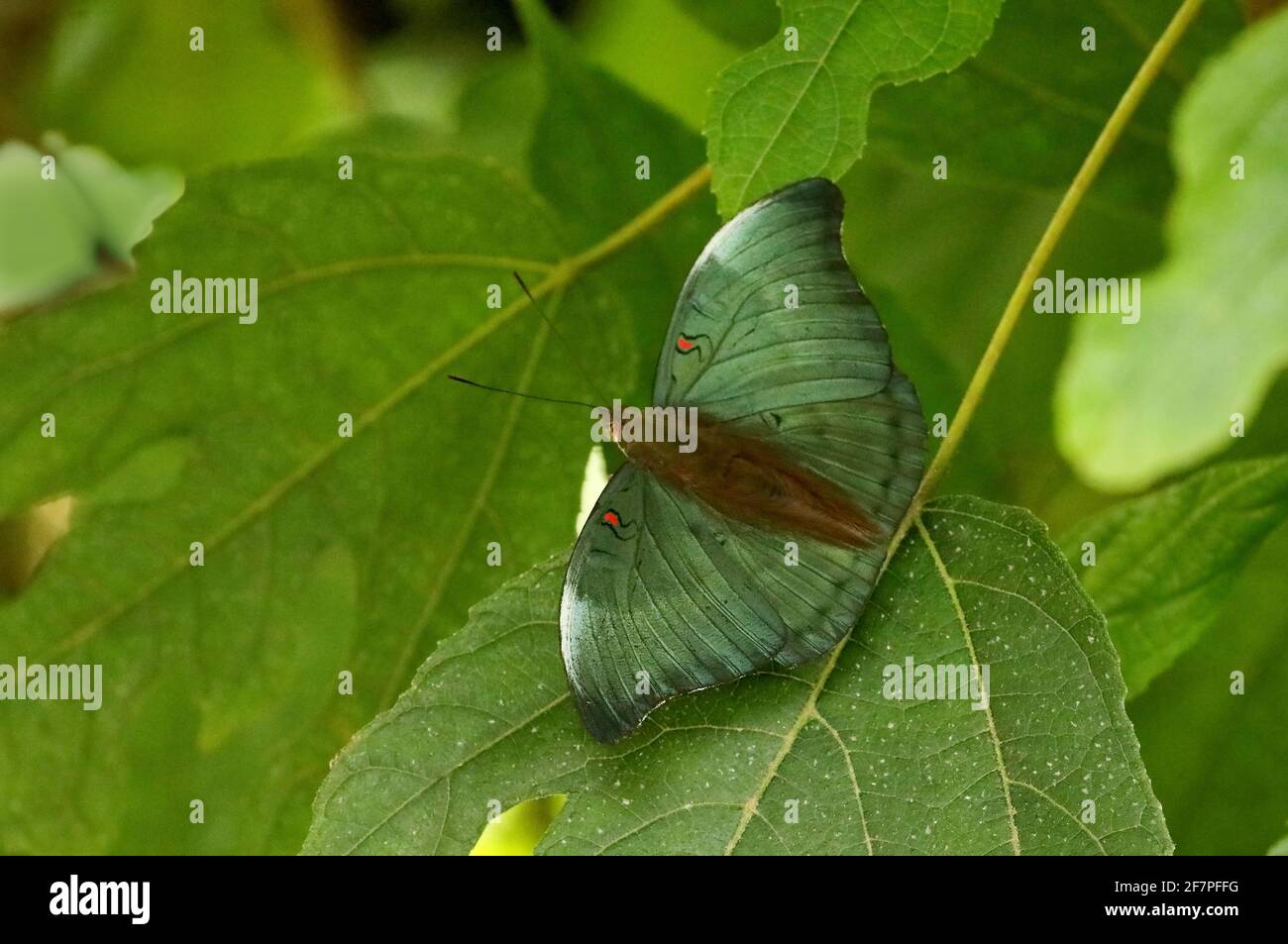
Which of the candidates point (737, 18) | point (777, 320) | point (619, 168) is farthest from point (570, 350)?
point (737, 18)

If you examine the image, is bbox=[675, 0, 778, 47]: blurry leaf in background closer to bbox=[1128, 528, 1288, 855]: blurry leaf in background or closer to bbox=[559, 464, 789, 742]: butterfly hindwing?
bbox=[559, 464, 789, 742]: butterfly hindwing

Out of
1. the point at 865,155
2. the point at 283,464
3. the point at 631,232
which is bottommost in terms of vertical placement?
the point at 283,464

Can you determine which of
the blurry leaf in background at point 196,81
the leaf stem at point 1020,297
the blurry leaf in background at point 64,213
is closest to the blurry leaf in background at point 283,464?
the blurry leaf in background at point 64,213

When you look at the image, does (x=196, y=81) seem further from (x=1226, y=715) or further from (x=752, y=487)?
(x=1226, y=715)

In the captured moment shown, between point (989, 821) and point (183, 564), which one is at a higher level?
point (183, 564)
